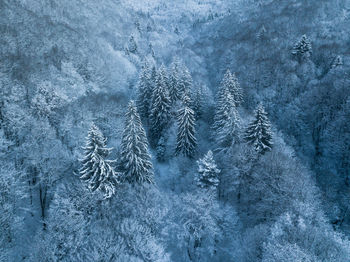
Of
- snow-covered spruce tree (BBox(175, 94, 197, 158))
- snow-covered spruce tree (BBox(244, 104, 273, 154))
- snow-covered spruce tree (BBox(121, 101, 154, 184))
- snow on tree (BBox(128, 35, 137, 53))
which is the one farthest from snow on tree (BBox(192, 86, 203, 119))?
snow on tree (BBox(128, 35, 137, 53))

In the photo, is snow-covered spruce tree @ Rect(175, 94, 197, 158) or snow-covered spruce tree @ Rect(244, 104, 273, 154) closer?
snow-covered spruce tree @ Rect(244, 104, 273, 154)

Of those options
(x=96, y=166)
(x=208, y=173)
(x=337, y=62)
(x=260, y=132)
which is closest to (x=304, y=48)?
(x=337, y=62)

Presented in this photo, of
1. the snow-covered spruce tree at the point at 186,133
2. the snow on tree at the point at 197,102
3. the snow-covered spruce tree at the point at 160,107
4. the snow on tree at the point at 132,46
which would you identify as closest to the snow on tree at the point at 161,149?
the snow-covered spruce tree at the point at 160,107

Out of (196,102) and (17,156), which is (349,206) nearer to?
(196,102)

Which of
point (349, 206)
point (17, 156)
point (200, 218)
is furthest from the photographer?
point (349, 206)

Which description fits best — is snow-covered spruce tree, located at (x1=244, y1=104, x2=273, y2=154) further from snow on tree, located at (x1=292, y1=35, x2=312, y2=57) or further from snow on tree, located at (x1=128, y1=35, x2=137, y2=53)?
snow on tree, located at (x1=128, y1=35, x2=137, y2=53)

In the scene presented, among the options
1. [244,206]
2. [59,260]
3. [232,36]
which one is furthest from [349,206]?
[232,36]
